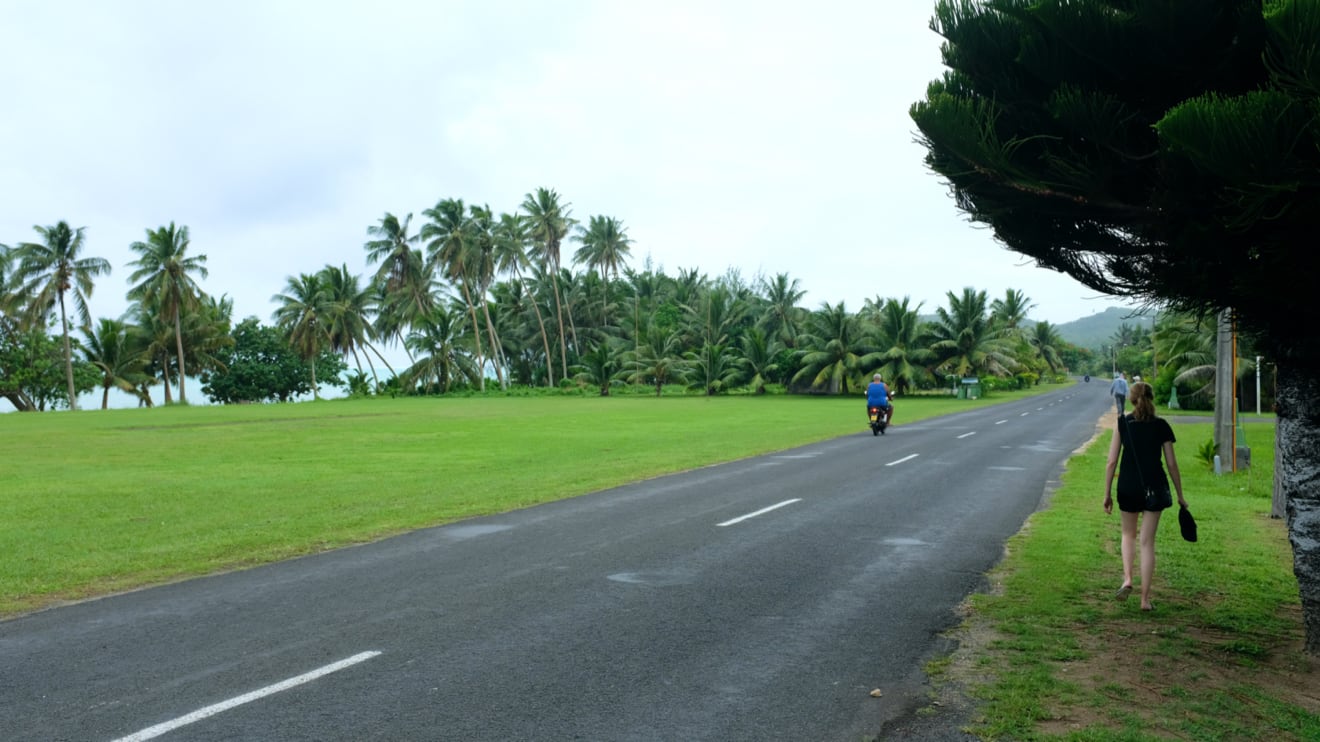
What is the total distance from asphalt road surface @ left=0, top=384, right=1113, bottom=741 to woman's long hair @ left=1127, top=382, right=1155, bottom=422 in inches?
75.3

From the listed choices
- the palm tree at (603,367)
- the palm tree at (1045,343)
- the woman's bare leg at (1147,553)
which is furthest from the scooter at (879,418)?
the palm tree at (1045,343)

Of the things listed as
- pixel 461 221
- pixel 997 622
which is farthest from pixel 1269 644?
pixel 461 221

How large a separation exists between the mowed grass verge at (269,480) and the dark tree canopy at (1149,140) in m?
7.44

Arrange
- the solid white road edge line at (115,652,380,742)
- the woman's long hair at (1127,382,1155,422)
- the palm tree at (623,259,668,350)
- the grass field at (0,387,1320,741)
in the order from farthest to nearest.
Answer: the palm tree at (623,259,668,350)
the woman's long hair at (1127,382,1155,422)
the grass field at (0,387,1320,741)
the solid white road edge line at (115,652,380,742)

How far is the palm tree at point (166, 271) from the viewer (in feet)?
197

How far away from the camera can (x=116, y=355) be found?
64188mm

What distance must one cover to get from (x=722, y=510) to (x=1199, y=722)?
716 centimetres

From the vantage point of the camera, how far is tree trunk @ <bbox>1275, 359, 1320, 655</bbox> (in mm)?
5062

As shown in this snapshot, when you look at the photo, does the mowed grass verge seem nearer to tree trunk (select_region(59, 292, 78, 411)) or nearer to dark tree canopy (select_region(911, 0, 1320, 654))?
dark tree canopy (select_region(911, 0, 1320, 654))

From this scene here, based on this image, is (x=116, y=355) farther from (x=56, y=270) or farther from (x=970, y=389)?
(x=970, y=389)

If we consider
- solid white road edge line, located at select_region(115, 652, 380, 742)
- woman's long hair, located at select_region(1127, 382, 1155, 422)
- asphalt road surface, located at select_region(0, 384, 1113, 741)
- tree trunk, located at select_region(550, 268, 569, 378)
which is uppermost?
tree trunk, located at select_region(550, 268, 569, 378)

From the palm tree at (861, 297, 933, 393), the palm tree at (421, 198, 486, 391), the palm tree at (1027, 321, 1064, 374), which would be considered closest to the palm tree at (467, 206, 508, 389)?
the palm tree at (421, 198, 486, 391)

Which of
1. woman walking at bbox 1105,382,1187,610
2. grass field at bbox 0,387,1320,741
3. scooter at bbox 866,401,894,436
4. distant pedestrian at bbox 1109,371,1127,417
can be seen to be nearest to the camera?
grass field at bbox 0,387,1320,741

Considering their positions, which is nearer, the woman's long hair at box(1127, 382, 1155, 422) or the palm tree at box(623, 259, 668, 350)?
the woman's long hair at box(1127, 382, 1155, 422)
